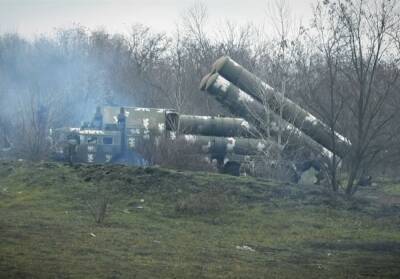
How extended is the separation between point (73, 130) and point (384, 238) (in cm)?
1597

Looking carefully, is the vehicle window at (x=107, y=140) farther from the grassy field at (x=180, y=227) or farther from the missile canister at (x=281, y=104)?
the grassy field at (x=180, y=227)

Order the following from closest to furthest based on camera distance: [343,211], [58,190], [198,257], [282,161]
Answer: [198,257], [343,211], [58,190], [282,161]

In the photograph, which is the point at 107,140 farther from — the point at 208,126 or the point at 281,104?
the point at 281,104

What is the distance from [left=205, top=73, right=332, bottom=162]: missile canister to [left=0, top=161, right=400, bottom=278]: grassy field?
5.85 m

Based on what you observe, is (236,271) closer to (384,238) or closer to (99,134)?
(384,238)

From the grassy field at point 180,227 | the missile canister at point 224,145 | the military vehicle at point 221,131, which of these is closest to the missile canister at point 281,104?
the military vehicle at point 221,131

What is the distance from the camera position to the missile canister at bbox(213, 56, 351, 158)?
23500mm

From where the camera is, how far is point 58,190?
55.5 ft

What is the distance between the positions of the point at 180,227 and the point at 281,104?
10148 millimetres

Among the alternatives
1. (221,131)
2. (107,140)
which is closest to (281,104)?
(221,131)

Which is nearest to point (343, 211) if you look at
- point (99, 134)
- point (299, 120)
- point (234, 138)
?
point (299, 120)

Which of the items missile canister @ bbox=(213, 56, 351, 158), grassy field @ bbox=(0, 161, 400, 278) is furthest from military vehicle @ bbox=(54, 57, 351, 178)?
grassy field @ bbox=(0, 161, 400, 278)

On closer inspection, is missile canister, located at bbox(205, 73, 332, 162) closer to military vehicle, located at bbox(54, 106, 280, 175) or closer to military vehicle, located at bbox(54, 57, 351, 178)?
military vehicle, located at bbox(54, 57, 351, 178)

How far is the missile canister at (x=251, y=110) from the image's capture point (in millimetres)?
23672
